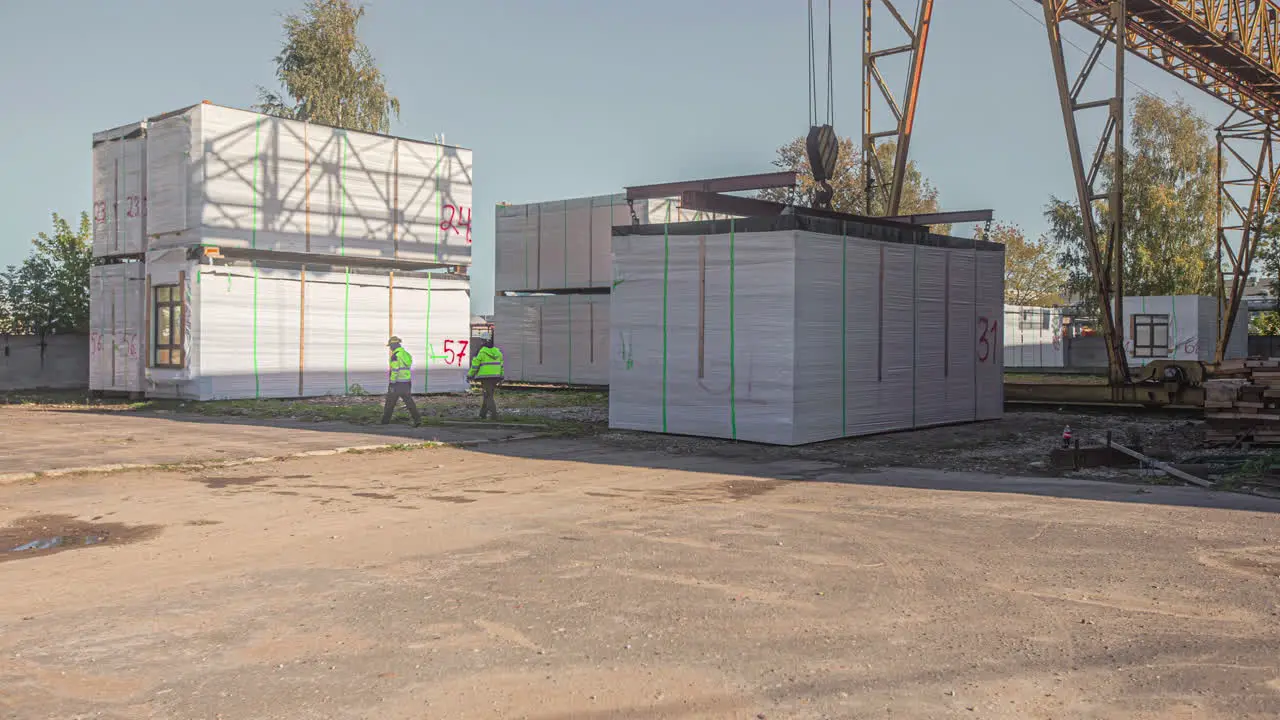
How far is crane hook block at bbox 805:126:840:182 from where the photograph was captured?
546 inches

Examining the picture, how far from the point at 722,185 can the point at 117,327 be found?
12.1m

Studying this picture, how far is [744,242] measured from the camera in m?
12.0

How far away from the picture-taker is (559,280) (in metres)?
22.4

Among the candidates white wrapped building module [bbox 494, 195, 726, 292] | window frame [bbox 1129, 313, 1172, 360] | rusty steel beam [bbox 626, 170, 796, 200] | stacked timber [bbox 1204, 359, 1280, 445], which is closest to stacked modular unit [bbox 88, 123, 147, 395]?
white wrapped building module [bbox 494, 195, 726, 292]

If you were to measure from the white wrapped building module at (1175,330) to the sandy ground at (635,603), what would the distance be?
84.9 ft

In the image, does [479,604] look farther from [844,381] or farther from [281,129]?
[281,129]

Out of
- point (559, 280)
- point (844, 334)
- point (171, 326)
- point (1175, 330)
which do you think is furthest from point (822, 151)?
point (1175, 330)

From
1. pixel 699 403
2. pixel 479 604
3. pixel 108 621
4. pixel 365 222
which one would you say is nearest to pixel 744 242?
pixel 699 403

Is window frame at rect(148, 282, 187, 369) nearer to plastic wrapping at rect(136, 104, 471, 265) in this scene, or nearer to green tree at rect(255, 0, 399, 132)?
plastic wrapping at rect(136, 104, 471, 265)

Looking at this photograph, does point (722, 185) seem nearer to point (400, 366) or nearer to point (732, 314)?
point (732, 314)

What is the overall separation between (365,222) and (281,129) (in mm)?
2262

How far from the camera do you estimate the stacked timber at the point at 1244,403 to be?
11.0 meters

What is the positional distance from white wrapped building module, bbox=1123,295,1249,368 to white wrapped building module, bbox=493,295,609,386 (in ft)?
61.6

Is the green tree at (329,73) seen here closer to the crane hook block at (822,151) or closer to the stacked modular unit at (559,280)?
the stacked modular unit at (559,280)
